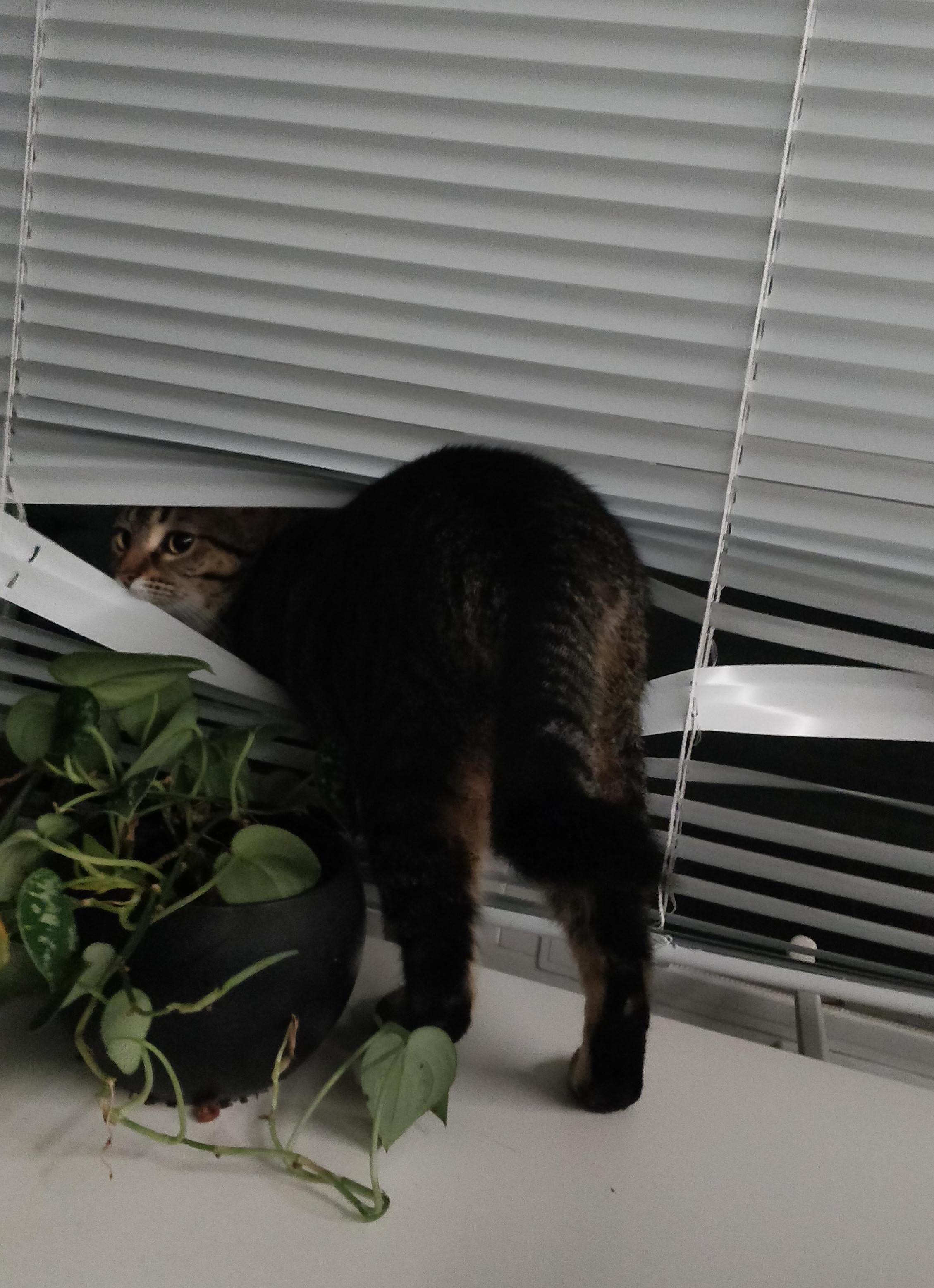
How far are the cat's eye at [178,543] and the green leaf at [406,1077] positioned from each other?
2.25 feet

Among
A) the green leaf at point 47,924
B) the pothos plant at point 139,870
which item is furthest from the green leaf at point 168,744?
the green leaf at point 47,924

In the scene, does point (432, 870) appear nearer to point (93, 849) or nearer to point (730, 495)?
point (93, 849)

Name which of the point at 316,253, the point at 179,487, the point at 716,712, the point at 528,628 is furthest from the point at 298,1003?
the point at 316,253

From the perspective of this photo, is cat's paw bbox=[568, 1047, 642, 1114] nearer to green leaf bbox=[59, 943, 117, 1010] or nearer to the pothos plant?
the pothos plant

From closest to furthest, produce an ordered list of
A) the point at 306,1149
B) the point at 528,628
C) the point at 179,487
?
the point at 306,1149, the point at 528,628, the point at 179,487

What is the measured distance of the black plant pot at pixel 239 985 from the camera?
0.74m

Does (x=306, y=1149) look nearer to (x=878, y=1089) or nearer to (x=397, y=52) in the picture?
(x=878, y=1089)

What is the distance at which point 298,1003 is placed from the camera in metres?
0.78

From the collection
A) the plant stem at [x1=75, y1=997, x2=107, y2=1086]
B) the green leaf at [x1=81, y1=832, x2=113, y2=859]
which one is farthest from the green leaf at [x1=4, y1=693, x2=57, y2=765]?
the plant stem at [x1=75, y1=997, x2=107, y2=1086]

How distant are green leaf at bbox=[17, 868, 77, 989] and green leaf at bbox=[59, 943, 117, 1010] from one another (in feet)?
0.04

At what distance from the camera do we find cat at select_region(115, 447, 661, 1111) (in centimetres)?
82

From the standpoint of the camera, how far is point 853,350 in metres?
0.89

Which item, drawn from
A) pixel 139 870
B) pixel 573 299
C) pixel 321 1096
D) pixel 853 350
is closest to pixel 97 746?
pixel 139 870

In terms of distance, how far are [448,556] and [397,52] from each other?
1.65 feet
